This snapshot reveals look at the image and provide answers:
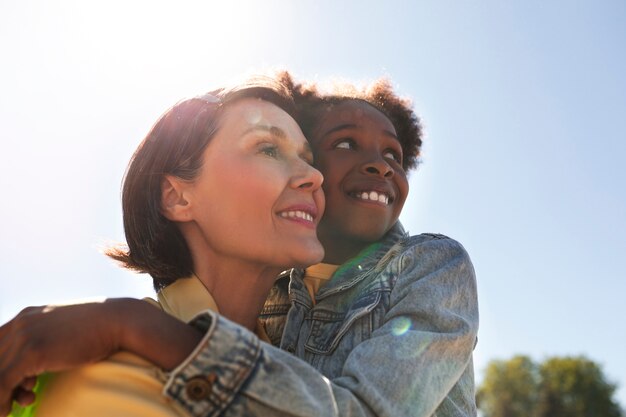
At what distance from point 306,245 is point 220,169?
1.79ft

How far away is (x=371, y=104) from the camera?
14.0ft

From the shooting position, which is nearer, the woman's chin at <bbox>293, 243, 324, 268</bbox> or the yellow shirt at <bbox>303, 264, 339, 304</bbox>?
the woman's chin at <bbox>293, 243, 324, 268</bbox>

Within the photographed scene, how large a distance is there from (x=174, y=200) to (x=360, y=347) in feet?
4.22

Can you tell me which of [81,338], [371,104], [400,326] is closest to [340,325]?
[400,326]

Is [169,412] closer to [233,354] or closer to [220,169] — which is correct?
[233,354]

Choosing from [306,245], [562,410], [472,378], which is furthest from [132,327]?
[562,410]

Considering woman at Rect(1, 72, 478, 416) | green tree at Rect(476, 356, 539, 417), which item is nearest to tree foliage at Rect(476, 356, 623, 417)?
green tree at Rect(476, 356, 539, 417)

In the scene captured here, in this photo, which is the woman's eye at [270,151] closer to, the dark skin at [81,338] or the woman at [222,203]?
the woman at [222,203]

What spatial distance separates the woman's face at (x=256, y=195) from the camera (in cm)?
315

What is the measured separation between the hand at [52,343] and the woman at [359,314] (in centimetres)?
27

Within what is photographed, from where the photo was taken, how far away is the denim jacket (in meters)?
2.12

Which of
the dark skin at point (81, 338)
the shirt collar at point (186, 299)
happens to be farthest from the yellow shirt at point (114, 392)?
the shirt collar at point (186, 299)

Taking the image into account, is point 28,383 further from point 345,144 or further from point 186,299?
point 345,144

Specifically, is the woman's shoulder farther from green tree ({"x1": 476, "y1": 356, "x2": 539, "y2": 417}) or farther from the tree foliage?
green tree ({"x1": 476, "y1": 356, "x2": 539, "y2": 417})
